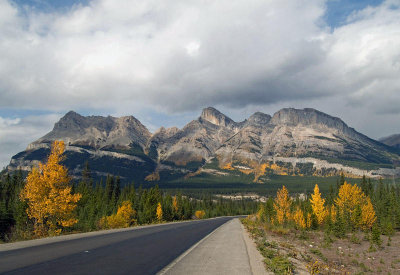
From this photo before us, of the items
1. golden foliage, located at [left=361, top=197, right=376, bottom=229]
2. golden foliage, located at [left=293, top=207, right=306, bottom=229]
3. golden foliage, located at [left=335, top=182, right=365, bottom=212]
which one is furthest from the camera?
golden foliage, located at [left=335, top=182, right=365, bottom=212]

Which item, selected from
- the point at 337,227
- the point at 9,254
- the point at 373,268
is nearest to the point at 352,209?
the point at 337,227

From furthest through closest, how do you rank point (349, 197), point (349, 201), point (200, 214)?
point (200, 214) < point (349, 201) < point (349, 197)

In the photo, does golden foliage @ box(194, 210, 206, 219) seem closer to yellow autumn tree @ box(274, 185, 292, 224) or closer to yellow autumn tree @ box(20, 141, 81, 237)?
yellow autumn tree @ box(274, 185, 292, 224)

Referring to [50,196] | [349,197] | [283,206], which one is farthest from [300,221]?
[50,196]

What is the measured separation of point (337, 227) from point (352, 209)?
17.9 m

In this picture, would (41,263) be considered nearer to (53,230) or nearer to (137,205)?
(53,230)

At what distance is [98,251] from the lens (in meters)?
17.6

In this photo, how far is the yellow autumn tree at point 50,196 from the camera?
94.7 feet

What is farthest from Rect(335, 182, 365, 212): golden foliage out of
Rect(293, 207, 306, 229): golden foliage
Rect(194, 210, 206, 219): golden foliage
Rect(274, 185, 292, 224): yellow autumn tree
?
Rect(194, 210, 206, 219): golden foliage

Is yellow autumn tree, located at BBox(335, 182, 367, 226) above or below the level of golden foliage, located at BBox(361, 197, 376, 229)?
above

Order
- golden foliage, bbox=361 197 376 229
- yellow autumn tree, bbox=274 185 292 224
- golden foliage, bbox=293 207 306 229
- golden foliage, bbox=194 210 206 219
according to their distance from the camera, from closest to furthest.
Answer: golden foliage, bbox=293 207 306 229 → yellow autumn tree, bbox=274 185 292 224 → golden foliage, bbox=361 197 376 229 → golden foliage, bbox=194 210 206 219

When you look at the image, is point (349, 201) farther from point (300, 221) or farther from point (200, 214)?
point (200, 214)

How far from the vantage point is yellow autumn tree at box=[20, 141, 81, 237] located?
2888 cm

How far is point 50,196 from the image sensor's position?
29359 mm
